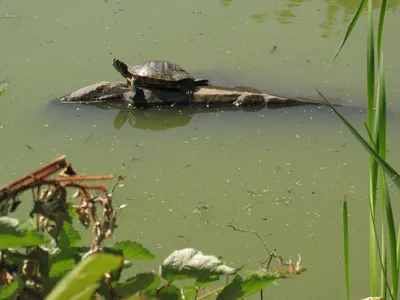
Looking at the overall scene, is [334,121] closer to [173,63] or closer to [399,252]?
[173,63]

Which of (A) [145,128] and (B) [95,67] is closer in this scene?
(A) [145,128]

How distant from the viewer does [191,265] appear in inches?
43.7

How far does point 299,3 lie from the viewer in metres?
5.82

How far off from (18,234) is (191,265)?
27 centimetres

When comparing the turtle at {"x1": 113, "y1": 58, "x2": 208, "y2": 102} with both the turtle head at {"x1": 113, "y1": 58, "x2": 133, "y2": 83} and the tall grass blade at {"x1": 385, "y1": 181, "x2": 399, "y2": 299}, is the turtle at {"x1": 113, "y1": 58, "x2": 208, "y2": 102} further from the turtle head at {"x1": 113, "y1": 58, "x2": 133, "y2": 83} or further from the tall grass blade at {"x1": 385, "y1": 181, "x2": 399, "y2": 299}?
the tall grass blade at {"x1": 385, "y1": 181, "x2": 399, "y2": 299}

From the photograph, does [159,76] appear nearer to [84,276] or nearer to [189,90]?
[189,90]

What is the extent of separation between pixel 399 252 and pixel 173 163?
7.06 feet

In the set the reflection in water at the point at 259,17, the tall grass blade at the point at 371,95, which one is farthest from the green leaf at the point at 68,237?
the reflection in water at the point at 259,17

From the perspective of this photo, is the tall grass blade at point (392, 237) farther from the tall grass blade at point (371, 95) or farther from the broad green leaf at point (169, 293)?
the broad green leaf at point (169, 293)

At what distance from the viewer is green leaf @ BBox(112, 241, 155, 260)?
1.12m

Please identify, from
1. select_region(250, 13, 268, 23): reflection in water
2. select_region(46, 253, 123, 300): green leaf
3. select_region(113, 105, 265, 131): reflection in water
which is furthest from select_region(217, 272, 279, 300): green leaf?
select_region(250, 13, 268, 23): reflection in water

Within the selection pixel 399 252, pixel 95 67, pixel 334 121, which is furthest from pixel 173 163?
pixel 399 252

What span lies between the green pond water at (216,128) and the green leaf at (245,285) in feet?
5.71

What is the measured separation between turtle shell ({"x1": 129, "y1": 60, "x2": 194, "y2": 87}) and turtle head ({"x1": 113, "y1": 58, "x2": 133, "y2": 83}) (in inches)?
1.4
